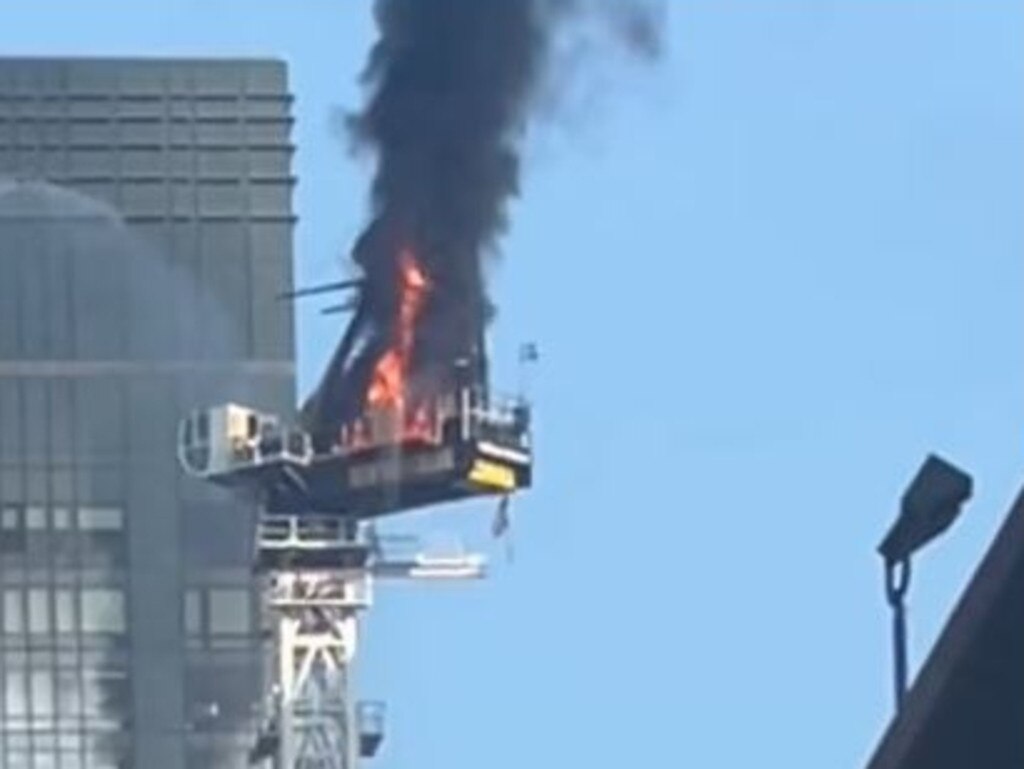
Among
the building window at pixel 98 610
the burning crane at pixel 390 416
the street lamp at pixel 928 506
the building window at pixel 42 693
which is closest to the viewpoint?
the street lamp at pixel 928 506

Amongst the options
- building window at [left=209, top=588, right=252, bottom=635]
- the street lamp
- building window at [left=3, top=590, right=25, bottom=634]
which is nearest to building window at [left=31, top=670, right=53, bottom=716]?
building window at [left=3, top=590, right=25, bottom=634]

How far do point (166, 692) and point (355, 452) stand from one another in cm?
4848

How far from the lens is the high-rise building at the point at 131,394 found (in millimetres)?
185625

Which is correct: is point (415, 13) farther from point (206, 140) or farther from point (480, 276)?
point (206, 140)

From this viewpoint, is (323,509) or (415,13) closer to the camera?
(415,13)

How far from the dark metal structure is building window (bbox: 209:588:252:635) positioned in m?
161

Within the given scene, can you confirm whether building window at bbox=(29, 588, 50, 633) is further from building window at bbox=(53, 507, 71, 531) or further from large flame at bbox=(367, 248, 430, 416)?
large flame at bbox=(367, 248, 430, 416)

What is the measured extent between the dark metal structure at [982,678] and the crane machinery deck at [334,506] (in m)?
107

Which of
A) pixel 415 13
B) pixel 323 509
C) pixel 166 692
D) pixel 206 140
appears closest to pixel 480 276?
pixel 415 13

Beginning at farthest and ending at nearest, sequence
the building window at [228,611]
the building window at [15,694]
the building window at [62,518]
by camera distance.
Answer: the building window at [15,694] < the building window at [62,518] < the building window at [228,611]

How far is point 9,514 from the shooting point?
188250 millimetres

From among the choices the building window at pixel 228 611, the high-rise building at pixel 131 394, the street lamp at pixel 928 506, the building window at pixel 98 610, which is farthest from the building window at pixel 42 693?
the street lamp at pixel 928 506

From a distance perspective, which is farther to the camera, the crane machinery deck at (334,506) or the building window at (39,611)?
the building window at (39,611)

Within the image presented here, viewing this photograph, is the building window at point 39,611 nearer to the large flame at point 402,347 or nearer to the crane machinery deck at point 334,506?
the crane machinery deck at point 334,506
